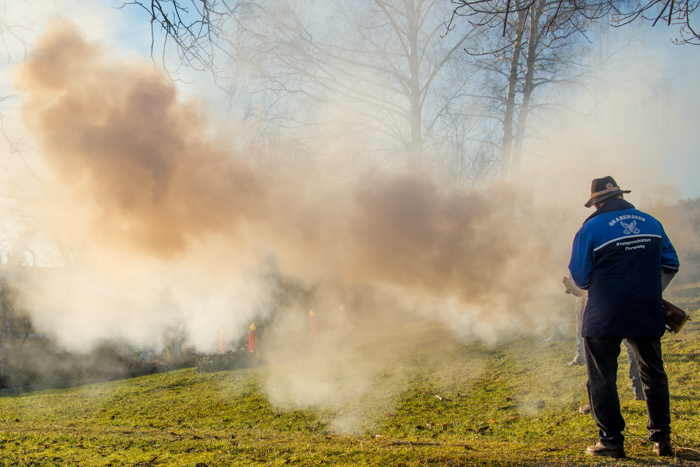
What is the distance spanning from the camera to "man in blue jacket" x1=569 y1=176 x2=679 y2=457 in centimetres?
300

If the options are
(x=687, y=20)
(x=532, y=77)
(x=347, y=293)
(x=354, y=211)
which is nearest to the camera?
(x=687, y=20)

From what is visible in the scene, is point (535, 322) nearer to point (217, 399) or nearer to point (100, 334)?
point (217, 399)

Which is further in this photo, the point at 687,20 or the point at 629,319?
the point at 687,20

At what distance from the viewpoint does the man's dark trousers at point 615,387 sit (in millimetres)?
3000

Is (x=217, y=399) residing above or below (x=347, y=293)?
below

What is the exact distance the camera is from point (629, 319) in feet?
9.86

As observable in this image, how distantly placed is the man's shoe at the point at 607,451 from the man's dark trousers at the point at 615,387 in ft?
0.09

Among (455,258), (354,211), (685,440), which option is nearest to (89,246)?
(354,211)

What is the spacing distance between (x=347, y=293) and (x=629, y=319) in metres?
11.9

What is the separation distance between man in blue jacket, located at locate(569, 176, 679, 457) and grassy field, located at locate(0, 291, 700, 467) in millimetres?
256

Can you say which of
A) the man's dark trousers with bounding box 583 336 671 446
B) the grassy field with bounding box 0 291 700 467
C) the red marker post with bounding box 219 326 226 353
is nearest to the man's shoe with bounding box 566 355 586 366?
the grassy field with bounding box 0 291 700 467

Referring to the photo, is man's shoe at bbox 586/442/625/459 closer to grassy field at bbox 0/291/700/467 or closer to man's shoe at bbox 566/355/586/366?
grassy field at bbox 0/291/700/467

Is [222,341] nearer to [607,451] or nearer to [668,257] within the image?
[607,451]

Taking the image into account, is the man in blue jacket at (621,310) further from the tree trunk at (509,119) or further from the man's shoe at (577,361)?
the tree trunk at (509,119)
